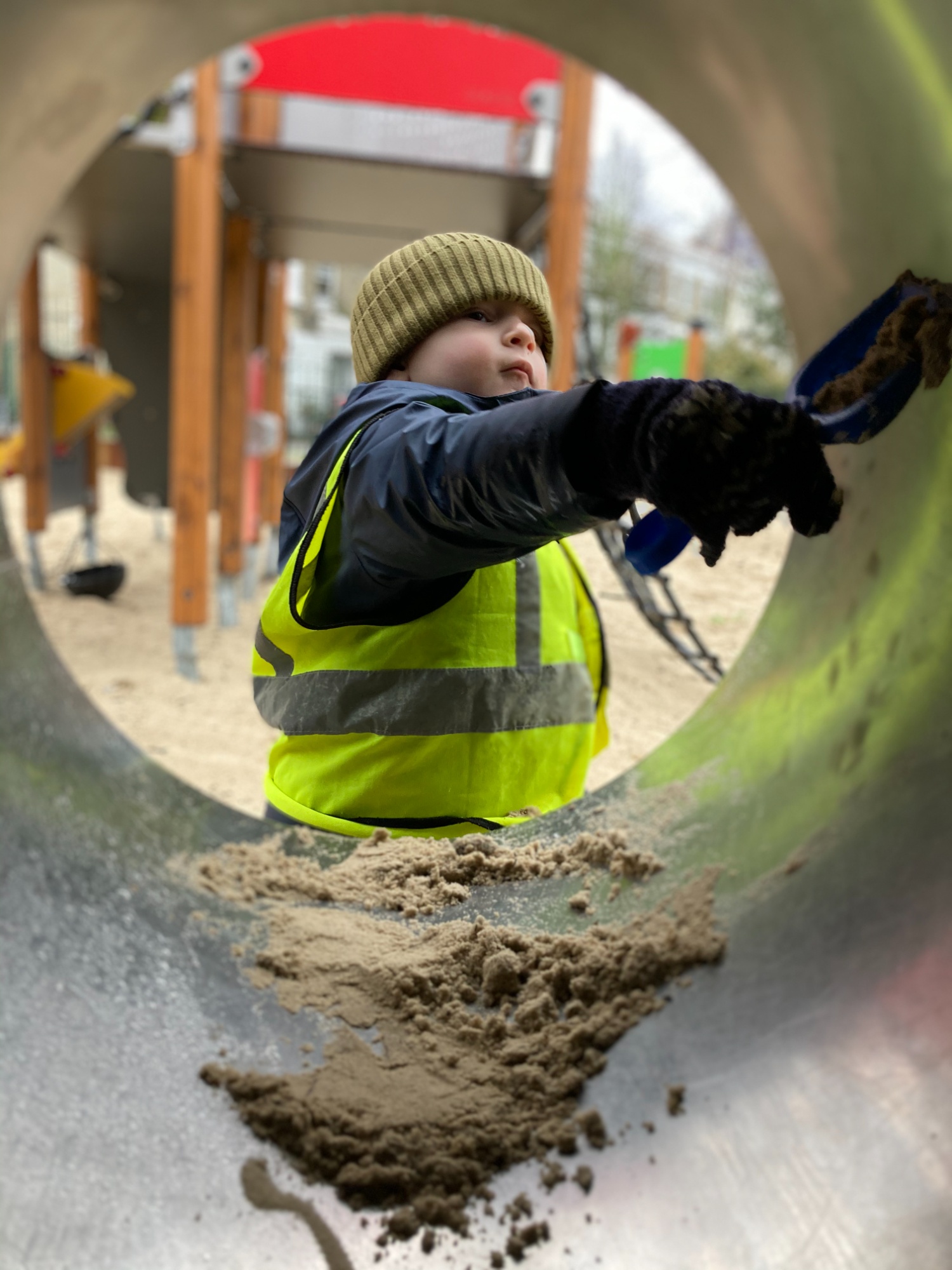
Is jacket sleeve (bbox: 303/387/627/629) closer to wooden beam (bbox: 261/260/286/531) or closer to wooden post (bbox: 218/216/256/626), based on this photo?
wooden beam (bbox: 261/260/286/531)

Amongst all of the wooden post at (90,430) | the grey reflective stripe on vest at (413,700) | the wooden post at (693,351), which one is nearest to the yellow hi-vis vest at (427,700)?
the grey reflective stripe on vest at (413,700)

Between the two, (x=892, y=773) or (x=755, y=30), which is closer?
(x=892, y=773)

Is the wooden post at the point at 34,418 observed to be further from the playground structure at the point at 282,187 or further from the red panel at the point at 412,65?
the red panel at the point at 412,65

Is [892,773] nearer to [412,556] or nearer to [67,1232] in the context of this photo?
[412,556]

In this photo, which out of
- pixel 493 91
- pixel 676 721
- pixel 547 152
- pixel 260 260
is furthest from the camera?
pixel 260 260

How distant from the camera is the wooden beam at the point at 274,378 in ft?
6.57

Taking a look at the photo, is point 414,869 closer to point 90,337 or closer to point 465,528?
point 465,528

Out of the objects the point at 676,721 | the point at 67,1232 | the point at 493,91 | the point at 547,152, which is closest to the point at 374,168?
the point at 547,152

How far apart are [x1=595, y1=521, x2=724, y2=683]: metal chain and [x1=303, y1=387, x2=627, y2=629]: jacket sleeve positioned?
10.6 inches

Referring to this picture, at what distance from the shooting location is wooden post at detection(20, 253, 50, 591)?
376 cm

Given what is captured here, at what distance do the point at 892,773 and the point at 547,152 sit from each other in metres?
0.92

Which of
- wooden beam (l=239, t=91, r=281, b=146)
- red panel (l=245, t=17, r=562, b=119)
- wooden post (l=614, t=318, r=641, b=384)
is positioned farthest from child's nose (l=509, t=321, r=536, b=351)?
wooden beam (l=239, t=91, r=281, b=146)

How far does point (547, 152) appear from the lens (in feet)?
4.09

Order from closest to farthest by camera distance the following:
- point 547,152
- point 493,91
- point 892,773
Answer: point 892,773
point 547,152
point 493,91
